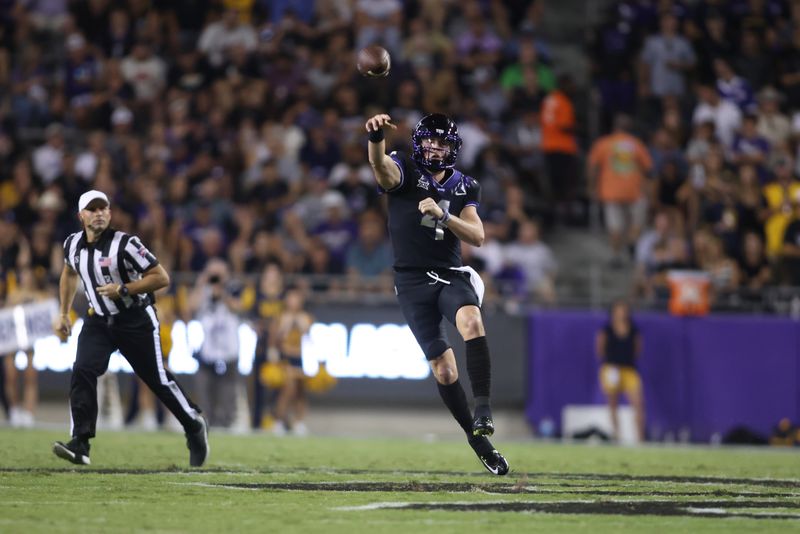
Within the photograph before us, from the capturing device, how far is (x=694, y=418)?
17078mm

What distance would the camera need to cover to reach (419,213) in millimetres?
8883

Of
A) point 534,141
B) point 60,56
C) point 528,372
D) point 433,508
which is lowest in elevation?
point 433,508

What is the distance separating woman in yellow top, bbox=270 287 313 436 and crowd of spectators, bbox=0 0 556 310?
0.61m

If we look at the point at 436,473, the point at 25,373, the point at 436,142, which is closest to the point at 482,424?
the point at 436,473

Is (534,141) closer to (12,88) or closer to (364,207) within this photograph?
(364,207)

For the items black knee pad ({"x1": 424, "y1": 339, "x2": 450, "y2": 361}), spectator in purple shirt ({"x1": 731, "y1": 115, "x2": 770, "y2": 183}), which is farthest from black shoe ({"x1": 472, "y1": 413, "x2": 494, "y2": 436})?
spectator in purple shirt ({"x1": 731, "y1": 115, "x2": 770, "y2": 183})

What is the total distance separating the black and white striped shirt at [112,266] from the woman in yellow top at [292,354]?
7592 mm

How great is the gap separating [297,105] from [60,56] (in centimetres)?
426

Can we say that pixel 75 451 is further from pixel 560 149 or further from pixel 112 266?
pixel 560 149

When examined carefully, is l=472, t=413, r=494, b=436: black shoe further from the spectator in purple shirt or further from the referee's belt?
the spectator in purple shirt

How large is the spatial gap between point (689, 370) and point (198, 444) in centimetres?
891

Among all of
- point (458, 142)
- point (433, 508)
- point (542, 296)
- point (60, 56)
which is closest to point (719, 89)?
point (542, 296)

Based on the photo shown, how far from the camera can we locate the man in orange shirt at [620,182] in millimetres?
18750

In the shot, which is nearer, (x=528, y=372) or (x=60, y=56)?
(x=528, y=372)
